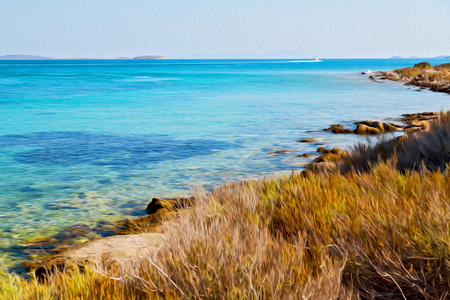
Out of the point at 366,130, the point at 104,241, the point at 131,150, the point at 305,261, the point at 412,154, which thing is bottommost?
the point at 131,150

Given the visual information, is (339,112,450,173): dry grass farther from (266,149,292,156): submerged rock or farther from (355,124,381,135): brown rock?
(355,124,381,135): brown rock

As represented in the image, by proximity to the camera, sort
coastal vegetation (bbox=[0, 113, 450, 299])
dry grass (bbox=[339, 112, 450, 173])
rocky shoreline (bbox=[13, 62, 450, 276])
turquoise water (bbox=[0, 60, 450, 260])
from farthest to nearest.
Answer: turquoise water (bbox=[0, 60, 450, 260])
dry grass (bbox=[339, 112, 450, 173])
rocky shoreline (bbox=[13, 62, 450, 276])
coastal vegetation (bbox=[0, 113, 450, 299])

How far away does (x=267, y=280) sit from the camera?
2809 millimetres

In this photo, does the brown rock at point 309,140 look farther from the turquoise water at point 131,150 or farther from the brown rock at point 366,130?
the brown rock at point 366,130

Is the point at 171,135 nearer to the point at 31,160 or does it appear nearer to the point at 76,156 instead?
the point at 76,156

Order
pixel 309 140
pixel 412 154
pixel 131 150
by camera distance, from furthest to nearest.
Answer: pixel 309 140
pixel 131 150
pixel 412 154

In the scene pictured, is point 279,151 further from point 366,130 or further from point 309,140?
point 366,130

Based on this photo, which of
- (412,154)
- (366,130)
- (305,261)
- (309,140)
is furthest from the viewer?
(366,130)

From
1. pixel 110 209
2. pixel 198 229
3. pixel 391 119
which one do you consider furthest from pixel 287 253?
pixel 391 119

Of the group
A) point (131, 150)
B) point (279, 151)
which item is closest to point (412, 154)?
point (279, 151)

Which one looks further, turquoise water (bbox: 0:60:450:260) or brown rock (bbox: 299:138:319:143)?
brown rock (bbox: 299:138:319:143)

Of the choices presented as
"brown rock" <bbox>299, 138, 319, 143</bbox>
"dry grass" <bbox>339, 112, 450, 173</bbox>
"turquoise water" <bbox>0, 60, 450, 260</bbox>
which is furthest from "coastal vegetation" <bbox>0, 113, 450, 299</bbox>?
"brown rock" <bbox>299, 138, 319, 143</bbox>

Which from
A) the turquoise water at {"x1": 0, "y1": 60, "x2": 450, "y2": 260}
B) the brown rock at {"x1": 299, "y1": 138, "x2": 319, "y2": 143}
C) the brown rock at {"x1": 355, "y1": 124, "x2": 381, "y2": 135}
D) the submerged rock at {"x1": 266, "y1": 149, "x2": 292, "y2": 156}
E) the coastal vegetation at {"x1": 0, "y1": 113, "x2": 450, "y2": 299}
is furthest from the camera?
the brown rock at {"x1": 355, "y1": 124, "x2": 381, "y2": 135}

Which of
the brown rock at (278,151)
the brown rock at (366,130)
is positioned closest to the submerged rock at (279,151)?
the brown rock at (278,151)
